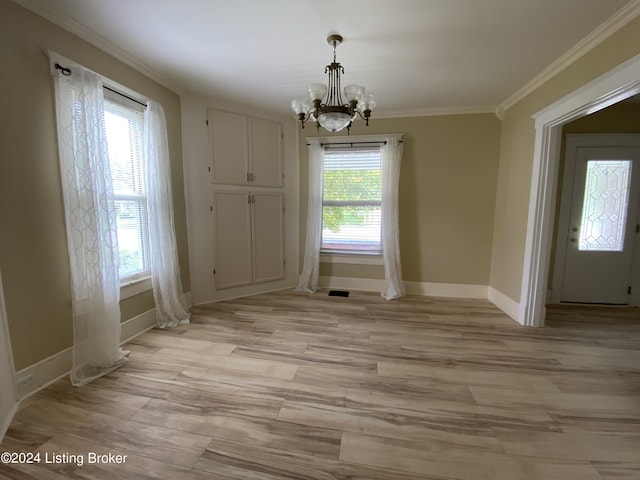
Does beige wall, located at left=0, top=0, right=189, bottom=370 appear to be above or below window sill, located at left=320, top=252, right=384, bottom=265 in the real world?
above

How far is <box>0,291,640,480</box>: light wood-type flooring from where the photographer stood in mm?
1335

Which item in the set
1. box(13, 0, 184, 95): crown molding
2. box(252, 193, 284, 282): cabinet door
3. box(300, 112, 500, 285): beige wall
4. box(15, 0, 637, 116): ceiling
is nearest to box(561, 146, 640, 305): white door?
box(300, 112, 500, 285): beige wall

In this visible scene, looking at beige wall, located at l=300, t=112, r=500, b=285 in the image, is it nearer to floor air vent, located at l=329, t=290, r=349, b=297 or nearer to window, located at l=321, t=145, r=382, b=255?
window, located at l=321, t=145, r=382, b=255

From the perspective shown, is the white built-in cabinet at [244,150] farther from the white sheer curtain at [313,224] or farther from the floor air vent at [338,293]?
the floor air vent at [338,293]

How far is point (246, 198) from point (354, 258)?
181 centimetres

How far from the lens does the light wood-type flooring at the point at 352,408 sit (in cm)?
133

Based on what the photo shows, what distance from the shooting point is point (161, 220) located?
2.70 meters

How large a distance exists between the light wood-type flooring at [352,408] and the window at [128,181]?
2.52ft

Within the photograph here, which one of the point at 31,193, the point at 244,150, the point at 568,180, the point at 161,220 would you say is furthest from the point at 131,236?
the point at 568,180

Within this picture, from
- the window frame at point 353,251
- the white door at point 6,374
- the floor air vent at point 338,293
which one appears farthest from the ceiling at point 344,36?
the floor air vent at point 338,293

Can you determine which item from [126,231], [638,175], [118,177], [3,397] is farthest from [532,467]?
[638,175]

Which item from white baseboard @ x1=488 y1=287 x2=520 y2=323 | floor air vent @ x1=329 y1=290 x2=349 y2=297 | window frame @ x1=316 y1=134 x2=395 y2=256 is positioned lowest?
floor air vent @ x1=329 y1=290 x2=349 y2=297

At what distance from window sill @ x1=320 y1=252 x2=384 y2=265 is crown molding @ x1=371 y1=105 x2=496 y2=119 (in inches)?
78.7

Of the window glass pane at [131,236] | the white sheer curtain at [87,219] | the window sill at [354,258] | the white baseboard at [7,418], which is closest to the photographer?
the white baseboard at [7,418]
